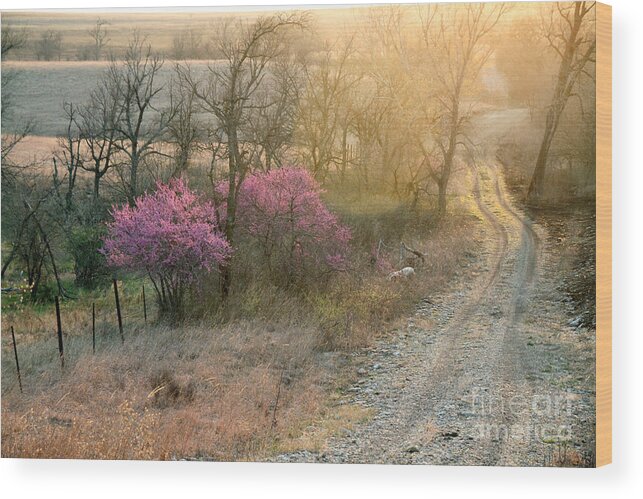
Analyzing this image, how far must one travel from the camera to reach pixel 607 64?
7527 mm

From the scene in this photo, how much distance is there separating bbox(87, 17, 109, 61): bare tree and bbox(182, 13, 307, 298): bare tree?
74cm

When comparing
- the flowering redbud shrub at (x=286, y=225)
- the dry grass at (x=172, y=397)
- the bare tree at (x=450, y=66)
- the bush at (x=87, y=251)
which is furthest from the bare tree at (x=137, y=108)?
the bare tree at (x=450, y=66)

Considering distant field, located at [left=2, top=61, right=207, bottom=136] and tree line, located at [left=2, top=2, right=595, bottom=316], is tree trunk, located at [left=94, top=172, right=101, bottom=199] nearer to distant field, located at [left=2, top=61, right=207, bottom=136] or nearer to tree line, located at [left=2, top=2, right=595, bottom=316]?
tree line, located at [left=2, top=2, right=595, bottom=316]

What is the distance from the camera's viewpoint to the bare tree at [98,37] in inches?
318

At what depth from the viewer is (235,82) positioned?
811 centimetres

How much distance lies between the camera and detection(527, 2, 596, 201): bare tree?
7520 mm

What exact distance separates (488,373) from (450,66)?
2.55 meters

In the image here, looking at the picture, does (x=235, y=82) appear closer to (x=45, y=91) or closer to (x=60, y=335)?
(x=45, y=91)

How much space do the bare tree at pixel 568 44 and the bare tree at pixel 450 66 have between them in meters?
0.44

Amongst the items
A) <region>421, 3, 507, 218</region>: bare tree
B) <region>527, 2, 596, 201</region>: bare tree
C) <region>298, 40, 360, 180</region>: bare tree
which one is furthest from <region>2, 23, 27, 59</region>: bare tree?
<region>527, 2, 596, 201</region>: bare tree

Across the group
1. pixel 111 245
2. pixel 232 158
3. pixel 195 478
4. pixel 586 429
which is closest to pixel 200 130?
pixel 232 158

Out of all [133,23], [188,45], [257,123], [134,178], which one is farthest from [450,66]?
[134,178]

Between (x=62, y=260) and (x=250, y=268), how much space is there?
5.41 ft

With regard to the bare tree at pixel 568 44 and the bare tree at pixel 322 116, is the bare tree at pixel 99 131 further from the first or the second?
the bare tree at pixel 568 44
